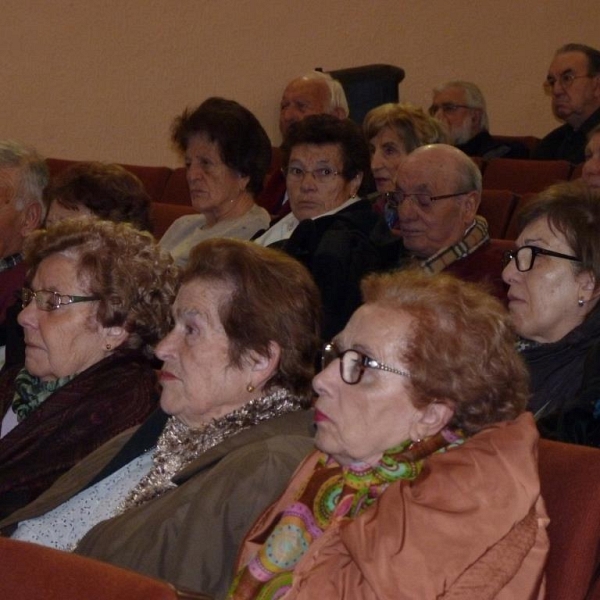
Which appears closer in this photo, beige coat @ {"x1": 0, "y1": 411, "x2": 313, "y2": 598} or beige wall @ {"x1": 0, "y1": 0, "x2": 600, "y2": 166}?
beige coat @ {"x1": 0, "y1": 411, "x2": 313, "y2": 598}

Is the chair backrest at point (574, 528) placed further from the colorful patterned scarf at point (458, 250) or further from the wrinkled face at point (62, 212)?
the wrinkled face at point (62, 212)

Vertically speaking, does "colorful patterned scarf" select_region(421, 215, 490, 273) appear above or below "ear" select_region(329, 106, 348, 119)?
below

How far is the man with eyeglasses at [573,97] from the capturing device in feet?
19.5

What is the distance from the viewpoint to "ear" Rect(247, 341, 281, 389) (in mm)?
2094

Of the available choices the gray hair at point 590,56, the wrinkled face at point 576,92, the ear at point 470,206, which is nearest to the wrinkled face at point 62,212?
the ear at point 470,206

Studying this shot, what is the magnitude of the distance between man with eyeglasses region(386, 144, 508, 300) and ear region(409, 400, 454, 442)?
4.89ft

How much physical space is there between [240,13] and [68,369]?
4640 mm

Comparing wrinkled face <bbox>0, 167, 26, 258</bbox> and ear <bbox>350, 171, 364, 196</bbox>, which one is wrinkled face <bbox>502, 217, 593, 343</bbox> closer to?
ear <bbox>350, 171, 364, 196</bbox>

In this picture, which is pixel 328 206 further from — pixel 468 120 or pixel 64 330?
pixel 468 120

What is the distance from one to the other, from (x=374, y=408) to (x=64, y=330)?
0.98m

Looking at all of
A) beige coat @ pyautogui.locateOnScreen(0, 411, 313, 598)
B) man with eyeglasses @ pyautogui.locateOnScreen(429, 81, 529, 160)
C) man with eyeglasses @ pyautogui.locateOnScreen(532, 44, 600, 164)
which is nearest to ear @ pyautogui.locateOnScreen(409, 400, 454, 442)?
beige coat @ pyautogui.locateOnScreen(0, 411, 313, 598)

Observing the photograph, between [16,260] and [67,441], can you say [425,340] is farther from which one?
[16,260]

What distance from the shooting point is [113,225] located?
8.48ft

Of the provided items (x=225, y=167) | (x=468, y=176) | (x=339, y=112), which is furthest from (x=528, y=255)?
(x=339, y=112)
